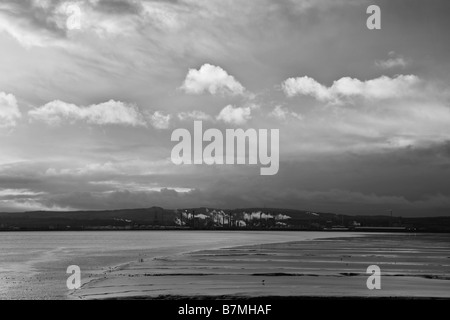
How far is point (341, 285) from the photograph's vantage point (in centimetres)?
4328

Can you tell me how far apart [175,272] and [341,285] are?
17970mm

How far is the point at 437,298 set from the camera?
35.8 metres

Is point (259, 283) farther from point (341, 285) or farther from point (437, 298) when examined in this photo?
point (437, 298)

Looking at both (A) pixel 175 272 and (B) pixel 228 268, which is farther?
(B) pixel 228 268

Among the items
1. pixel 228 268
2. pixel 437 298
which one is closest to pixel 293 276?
pixel 228 268
